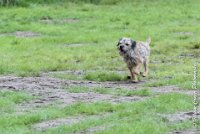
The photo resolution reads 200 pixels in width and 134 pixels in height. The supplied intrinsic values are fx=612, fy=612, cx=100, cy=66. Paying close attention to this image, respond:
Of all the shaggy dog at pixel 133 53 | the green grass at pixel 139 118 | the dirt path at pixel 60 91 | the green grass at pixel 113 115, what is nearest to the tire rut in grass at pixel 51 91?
the dirt path at pixel 60 91

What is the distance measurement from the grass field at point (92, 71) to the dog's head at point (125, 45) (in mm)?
940

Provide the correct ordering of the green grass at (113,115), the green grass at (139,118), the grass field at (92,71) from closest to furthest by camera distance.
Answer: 1. the green grass at (139,118)
2. the green grass at (113,115)
3. the grass field at (92,71)

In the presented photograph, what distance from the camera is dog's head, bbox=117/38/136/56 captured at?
1820 cm

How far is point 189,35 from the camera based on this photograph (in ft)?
101

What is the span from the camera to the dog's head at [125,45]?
59.7 ft

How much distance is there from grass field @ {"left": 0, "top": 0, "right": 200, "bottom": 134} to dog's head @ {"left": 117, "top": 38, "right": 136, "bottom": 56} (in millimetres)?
940

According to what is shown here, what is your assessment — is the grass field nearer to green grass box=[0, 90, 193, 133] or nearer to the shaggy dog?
green grass box=[0, 90, 193, 133]

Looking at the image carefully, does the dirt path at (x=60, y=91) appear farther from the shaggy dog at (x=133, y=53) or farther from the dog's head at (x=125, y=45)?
the dog's head at (x=125, y=45)

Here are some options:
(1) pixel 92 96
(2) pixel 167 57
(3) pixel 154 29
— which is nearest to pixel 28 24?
(3) pixel 154 29

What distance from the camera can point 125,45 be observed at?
18281mm

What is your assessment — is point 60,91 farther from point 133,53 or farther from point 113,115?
point 113,115

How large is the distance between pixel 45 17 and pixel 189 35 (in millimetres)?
11582

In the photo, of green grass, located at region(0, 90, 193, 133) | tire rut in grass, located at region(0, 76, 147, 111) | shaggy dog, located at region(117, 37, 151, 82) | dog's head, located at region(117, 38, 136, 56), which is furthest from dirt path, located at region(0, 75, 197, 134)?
dog's head, located at region(117, 38, 136, 56)

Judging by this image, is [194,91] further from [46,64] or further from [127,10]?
[127,10]
